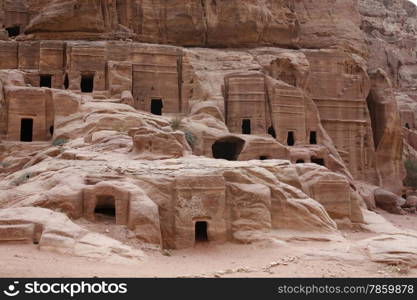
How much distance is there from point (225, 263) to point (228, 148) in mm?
16476

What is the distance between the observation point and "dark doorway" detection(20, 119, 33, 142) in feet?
88.8

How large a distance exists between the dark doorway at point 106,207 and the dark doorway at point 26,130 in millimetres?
11772

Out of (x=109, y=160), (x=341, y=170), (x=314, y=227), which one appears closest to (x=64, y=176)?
(x=109, y=160)

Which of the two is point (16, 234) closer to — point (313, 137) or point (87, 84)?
point (87, 84)

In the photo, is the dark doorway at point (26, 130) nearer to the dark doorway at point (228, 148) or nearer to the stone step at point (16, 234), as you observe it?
the dark doorway at point (228, 148)

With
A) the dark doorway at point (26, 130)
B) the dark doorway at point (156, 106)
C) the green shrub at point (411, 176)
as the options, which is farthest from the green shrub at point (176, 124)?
the green shrub at point (411, 176)

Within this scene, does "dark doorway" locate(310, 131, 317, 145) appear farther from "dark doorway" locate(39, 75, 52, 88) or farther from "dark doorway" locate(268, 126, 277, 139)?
"dark doorway" locate(39, 75, 52, 88)

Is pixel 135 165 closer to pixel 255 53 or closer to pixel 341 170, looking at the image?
pixel 341 170

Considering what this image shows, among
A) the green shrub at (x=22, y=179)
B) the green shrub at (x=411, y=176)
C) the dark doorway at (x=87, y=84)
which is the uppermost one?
the dark doorway at (x=87, y=84)

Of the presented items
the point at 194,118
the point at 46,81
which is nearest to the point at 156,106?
the point at 194,118

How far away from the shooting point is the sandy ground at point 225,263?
36.8 feet

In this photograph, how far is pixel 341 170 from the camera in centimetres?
3106

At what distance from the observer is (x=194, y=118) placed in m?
29.3

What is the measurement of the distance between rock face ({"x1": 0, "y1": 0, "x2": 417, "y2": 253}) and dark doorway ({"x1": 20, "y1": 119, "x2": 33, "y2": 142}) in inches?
3.2
